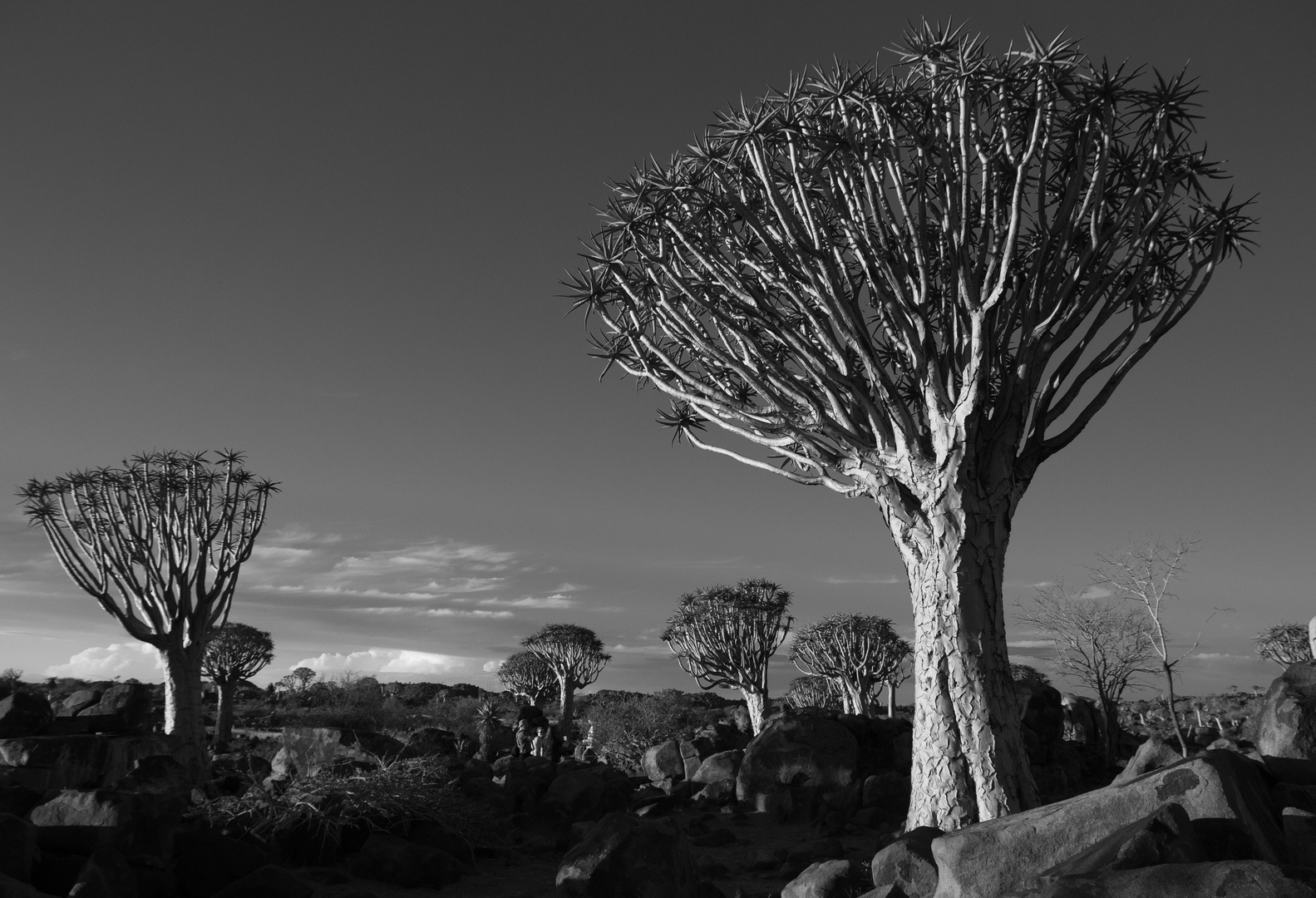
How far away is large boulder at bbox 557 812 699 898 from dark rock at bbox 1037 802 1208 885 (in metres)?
3.43

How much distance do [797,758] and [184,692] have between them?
35.4 ft

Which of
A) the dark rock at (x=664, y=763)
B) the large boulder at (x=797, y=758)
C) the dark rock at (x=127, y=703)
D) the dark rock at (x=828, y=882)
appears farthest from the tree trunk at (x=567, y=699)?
the dark rock at (x=828, y=882)

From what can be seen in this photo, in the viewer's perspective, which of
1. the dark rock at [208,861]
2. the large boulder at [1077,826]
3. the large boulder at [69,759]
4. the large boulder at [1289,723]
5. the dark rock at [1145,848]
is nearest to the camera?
the dark rock at [1145,848]

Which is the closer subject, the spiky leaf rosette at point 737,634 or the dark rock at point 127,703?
the dark rock at point 127,703

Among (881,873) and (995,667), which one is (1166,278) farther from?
(881,873)

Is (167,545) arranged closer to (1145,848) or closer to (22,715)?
(22,715)

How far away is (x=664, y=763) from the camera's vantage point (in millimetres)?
15203

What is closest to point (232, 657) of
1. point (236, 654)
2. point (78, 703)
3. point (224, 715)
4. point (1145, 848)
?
point (236, 654)

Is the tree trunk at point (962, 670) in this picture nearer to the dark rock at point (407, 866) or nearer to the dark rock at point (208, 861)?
the dark rock at point (407, 866)

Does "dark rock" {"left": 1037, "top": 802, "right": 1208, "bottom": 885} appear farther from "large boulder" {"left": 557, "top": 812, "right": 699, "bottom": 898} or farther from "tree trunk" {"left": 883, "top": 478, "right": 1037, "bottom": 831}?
"large boulder" {"left": 557, "top": 812, "right": 699, "bottom": 898}

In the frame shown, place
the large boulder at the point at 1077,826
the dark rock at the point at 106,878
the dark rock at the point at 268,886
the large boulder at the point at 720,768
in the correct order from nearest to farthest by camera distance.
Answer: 1. the large boulder at the point at 1077,826
2. the dark rock at the point at 106,878
3. the dark rock at the point at 268,886
4. the large boulder at the point at 720,768

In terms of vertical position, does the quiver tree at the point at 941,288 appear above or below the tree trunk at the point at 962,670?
above

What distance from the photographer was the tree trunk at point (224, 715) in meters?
24.1

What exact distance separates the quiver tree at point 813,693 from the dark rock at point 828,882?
26681 millimetres
